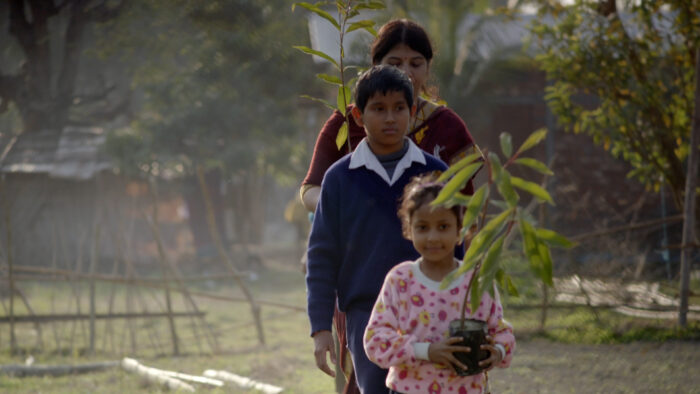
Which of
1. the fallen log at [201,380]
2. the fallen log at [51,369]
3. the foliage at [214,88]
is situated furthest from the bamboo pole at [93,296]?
the foliage at [214,88]

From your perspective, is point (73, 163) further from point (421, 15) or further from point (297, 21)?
point (421, 15)

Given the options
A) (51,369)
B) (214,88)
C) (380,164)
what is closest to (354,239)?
(380,164)

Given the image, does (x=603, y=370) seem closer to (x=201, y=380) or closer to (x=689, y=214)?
(x=689, y=214)

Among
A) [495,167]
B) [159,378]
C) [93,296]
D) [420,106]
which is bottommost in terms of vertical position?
[159,378]

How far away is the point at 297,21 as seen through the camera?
1778 centimetres

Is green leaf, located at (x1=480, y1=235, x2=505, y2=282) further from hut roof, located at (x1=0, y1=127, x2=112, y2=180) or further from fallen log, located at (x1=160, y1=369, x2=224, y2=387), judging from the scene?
hut roof, located at (x1=0, y1=127, x2=112, y2=180)

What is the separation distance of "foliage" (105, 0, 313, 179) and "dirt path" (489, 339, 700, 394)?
451 inches

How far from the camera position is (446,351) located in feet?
7.43

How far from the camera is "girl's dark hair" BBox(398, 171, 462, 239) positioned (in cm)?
238

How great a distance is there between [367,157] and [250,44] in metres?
14.9

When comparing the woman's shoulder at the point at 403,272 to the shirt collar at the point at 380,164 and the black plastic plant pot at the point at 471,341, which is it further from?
the shirt collar at the point at 380,164

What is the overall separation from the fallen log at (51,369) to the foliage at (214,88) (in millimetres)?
9575

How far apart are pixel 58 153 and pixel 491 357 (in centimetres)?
1746

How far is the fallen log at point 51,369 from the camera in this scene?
7258 mm
